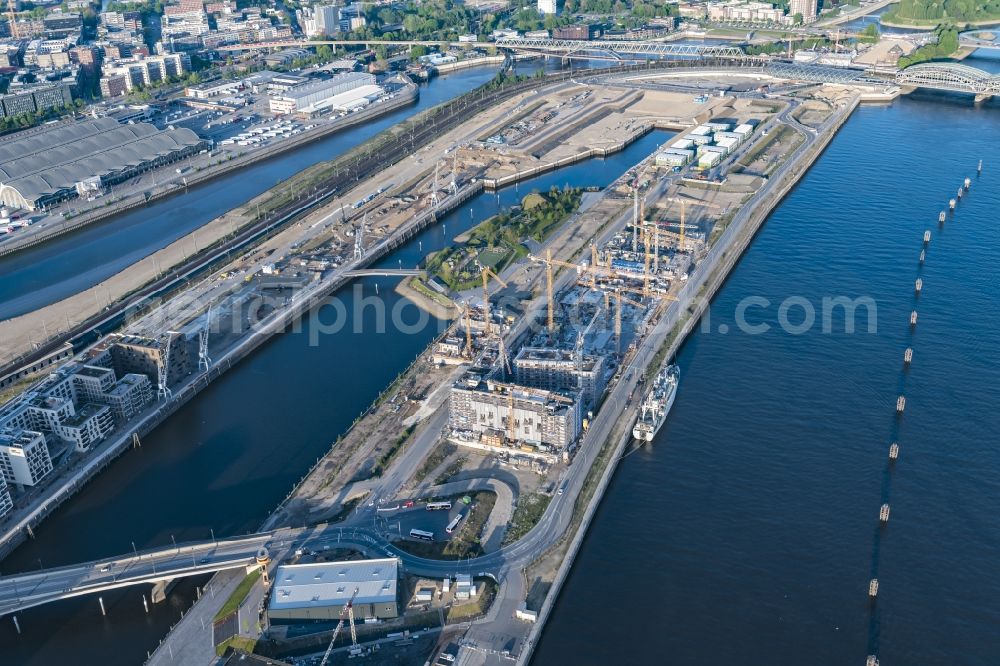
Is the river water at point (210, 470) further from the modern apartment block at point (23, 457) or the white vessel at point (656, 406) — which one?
the white vessel at point (656, 406)

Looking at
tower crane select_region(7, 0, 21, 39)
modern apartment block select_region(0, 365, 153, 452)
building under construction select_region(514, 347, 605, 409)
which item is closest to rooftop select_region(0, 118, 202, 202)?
modern apartment block select_region(0, 365, 153, 452)

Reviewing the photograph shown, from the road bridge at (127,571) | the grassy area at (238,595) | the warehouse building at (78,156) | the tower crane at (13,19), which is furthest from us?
the tower crane at (13,19)

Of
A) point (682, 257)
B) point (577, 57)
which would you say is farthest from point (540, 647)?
point (577, 57)

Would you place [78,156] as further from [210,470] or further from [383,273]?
[210,470]

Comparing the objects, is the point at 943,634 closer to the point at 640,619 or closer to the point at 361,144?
the point at 640,619

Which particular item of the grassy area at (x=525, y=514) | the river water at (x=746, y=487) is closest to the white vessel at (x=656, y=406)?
the river water at (x=746, y=487)
